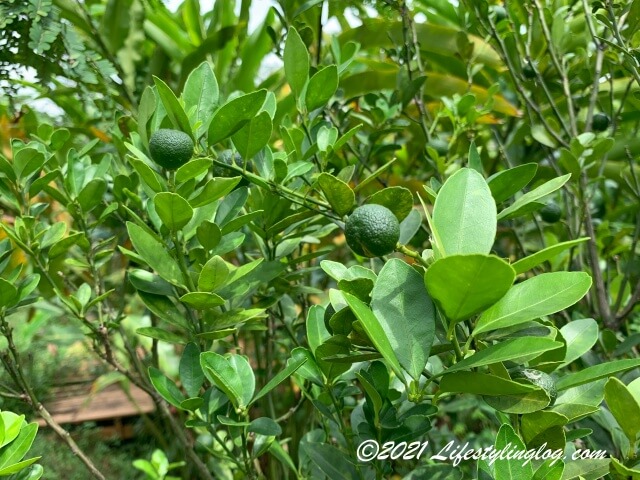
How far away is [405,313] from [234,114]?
23cm

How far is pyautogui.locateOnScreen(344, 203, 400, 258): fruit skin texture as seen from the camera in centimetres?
46

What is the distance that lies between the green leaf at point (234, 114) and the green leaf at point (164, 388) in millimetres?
231

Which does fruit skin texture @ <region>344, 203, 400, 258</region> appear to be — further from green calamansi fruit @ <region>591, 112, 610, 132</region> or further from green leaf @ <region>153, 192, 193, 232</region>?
green calamansi fruit @ <region>591, 112, 610, 132</region>

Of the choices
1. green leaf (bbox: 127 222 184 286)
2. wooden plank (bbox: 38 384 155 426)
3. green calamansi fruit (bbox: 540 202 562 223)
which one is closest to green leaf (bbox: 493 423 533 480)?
green leaf (bbox: 127 222 184 286)

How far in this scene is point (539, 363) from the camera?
18.7 inches

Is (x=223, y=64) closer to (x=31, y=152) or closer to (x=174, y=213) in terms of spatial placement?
(x=31, y=152)

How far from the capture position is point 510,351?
375mm

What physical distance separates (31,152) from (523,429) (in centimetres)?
57

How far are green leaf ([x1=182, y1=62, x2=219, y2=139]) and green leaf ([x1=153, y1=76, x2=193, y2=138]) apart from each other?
5 centimetres

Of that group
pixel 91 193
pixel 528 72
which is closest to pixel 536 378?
pixel 91 193

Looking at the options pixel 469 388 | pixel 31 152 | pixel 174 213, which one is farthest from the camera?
pixel 31 152

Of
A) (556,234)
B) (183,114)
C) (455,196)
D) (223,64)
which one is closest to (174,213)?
(183,114)

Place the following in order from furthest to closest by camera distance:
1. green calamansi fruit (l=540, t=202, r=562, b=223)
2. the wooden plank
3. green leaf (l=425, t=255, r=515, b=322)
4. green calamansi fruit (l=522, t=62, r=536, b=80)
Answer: the wooden plank
green calamansi fruit (l=522, t=62, r=536, b=80)
green calamansi fruit (l=540, t=202, r=562, b=223)
green leaf (l=425, t=255, r=515, b=322)

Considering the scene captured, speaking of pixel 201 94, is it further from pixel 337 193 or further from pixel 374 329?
pixel 374 329
